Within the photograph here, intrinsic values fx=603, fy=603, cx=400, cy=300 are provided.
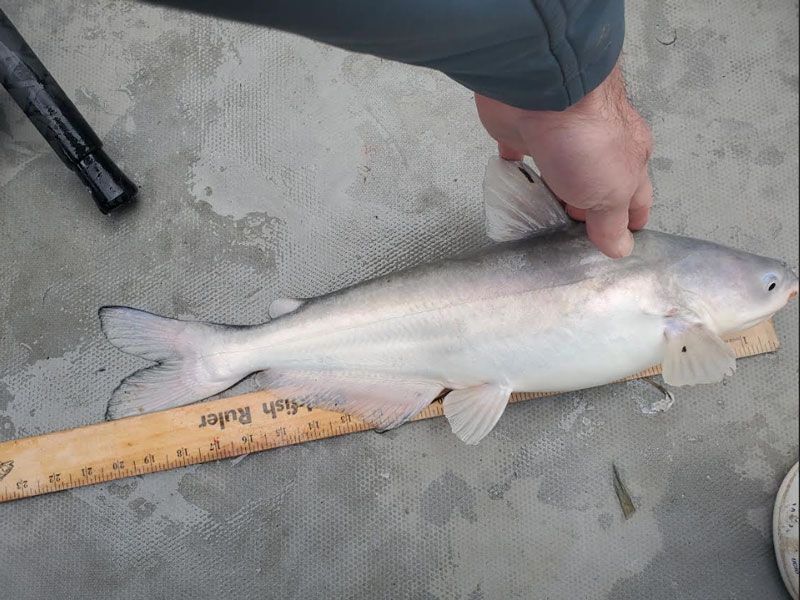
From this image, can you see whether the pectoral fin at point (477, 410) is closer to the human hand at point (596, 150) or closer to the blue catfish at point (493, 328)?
the blue catfish at point (493, 328)

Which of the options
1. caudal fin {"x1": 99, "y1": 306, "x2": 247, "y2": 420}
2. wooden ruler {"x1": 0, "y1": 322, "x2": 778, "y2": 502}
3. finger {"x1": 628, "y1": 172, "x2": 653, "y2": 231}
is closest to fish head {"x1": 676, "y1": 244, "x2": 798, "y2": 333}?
finger {"x1": 628, "y1": 172, "x2": 653, "y2": 231}

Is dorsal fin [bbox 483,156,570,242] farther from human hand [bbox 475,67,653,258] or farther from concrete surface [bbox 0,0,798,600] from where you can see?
concrete surface [bbox 0,0,798,600]

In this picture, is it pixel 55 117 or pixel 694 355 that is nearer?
pixel 694 355

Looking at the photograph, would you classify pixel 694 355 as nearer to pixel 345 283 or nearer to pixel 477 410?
pixel 477 410

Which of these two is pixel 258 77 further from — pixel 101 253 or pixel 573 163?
pixel 573 163

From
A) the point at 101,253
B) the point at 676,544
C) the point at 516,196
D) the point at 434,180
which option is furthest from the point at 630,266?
the point at 101,253

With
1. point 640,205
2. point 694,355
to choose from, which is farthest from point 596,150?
point 694,355

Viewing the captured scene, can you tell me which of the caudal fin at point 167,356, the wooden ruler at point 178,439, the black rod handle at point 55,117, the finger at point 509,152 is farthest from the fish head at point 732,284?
the black rod handle at point 55,117
